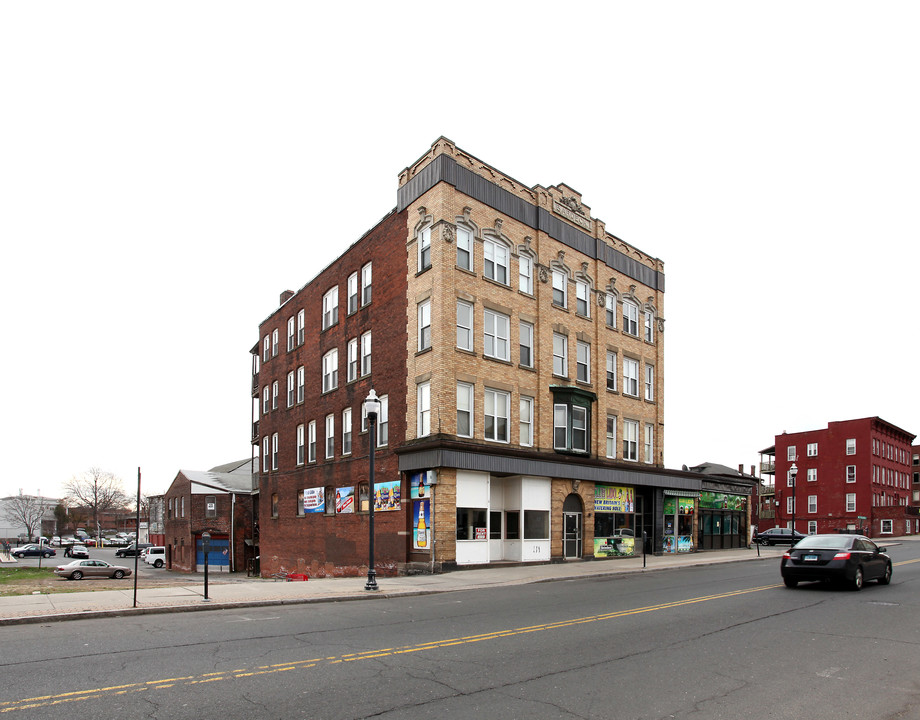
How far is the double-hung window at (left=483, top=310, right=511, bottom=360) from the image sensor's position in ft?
89.9

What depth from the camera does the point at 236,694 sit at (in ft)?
24.0

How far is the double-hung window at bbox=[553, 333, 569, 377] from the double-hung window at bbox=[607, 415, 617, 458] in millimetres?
4315

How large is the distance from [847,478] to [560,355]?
5765 centimetres

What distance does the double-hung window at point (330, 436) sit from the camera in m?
34.1

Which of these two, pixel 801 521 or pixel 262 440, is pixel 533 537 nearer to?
pixel 262 440

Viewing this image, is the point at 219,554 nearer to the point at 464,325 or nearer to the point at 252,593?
the point at 464,325

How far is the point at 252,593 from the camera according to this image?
54.4 ft

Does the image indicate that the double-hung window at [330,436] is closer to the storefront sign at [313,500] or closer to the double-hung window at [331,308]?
the storefront sign at [313,500]

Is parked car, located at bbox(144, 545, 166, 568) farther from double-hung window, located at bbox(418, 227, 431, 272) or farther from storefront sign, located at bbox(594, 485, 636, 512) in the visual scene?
double-hung window, located at bbox(418, 227, 431, 272)

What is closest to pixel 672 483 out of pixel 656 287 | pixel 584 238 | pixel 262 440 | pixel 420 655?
pixel 656 287

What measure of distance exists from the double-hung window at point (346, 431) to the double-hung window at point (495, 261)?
383 inches

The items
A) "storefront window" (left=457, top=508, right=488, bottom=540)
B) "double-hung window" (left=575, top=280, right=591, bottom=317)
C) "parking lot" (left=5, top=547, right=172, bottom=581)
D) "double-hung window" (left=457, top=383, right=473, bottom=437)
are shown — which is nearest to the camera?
"storefront window" (left=457, top=508, right=488, bottom=540)

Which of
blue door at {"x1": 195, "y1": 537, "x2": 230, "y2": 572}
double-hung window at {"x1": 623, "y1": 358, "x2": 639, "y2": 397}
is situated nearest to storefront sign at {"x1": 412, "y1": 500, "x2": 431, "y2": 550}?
double-hung window at {"x1": 623, "y1": 358, "x2": 639, "y2": 397}

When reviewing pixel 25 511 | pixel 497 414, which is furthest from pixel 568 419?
pixel 25 511
